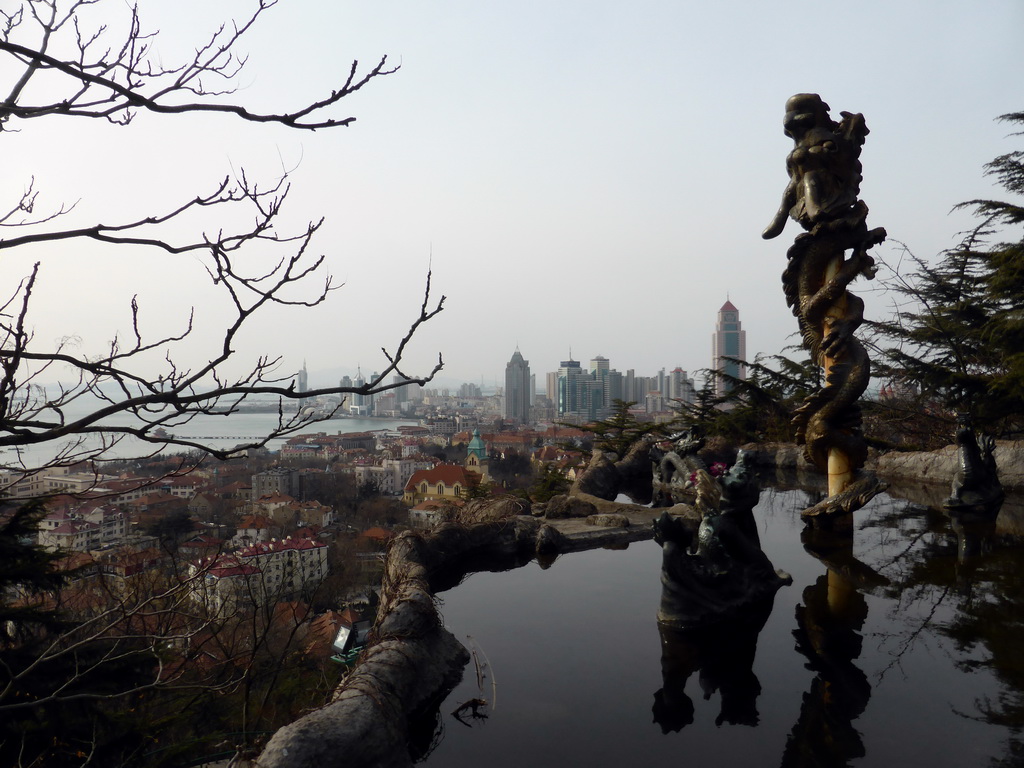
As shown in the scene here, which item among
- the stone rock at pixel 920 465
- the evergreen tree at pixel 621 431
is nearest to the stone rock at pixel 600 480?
the evergreen tree at pixel 621 431

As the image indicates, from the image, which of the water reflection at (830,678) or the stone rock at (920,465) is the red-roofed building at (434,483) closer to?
the stone rock at (920,465)

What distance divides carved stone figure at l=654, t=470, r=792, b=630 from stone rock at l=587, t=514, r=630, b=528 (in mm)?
2204

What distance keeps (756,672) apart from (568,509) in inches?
161

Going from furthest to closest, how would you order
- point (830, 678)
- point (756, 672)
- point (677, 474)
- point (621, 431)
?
point (621, 431) < point (677, 474) < point (756, 672) < point (830, 678)

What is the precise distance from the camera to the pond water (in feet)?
10.2

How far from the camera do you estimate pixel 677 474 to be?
901cm

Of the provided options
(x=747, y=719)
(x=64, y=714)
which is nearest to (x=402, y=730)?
(x=747, y=719)

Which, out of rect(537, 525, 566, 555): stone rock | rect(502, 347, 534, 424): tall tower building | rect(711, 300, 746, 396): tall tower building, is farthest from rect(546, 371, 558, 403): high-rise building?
rect(537, 525, 566, 555): stone rock

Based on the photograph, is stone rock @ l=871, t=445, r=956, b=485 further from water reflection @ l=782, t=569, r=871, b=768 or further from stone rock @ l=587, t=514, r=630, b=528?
water reflection @ l=782, t=569, r=871, b=768

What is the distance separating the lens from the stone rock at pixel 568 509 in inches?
308

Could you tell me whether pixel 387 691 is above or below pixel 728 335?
below

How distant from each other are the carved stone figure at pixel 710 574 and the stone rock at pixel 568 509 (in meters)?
3.03

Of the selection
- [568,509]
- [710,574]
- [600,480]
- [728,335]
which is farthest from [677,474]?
[728,335]

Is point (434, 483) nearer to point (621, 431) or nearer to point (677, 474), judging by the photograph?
point (621, 431)
